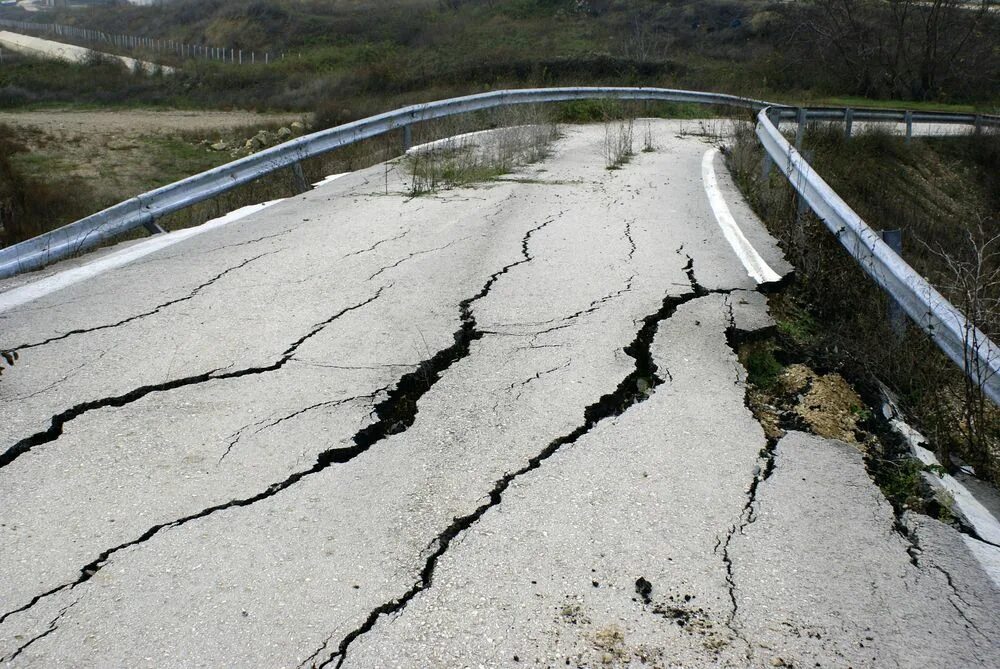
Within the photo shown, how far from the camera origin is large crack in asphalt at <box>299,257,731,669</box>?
2755 millimetres

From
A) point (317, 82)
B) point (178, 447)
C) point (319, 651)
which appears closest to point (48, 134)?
point (317, 82)

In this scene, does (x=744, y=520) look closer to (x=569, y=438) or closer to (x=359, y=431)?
(x=569, y=438)

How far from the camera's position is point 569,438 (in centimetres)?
404

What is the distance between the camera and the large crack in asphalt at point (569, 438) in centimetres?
275

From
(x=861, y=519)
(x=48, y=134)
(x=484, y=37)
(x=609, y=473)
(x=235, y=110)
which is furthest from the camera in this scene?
(x=484, y=37)

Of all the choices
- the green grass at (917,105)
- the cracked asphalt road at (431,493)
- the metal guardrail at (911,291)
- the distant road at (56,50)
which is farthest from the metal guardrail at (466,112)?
the distant road at (56,50)

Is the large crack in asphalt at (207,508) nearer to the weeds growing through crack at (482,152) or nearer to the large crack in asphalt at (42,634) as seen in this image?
the large crack in asphalt at (42,634)

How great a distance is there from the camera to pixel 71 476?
3.57 m

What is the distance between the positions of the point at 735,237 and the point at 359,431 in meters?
4.96

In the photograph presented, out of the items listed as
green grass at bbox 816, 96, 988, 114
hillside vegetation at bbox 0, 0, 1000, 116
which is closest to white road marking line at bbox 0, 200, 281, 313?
hillside vegetation at bbox 0, 0, 1000, 116

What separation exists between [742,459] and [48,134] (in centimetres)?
2530

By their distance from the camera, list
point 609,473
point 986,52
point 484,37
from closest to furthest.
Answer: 1. point 609,473
2. point 986,52
3. point 484,37

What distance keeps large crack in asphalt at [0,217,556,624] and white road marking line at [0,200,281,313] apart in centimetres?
196

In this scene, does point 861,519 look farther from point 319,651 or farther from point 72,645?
point 72,645
